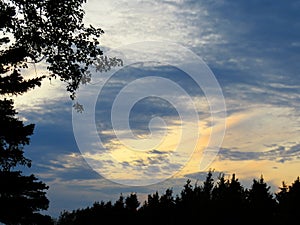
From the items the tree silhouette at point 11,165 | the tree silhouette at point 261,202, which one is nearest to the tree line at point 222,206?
the tree silhouette at point 261,202

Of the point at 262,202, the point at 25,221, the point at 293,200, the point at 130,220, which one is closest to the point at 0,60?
the point at 25,221

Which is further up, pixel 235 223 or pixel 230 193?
pixel 230 193

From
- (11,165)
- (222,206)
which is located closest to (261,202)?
(222,206)

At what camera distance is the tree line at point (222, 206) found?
38.7 meters

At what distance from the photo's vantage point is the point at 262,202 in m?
44.2

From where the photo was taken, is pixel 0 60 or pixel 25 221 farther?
pixel 25 221

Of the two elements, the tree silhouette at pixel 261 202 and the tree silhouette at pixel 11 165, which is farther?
the tree silhouette at pixel 261 202

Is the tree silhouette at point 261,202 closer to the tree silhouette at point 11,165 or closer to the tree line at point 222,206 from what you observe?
the tree line at point 222,206

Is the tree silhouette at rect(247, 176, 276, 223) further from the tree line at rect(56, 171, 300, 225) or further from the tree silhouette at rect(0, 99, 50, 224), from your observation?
the tree silhouette at rect(0, 99, 50, 224)

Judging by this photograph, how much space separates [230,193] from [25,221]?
24.6 metres

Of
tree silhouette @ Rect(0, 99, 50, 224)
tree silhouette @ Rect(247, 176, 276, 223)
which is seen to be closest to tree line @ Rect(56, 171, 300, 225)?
tree silhouette @ Rect(247, 176, 276, 223)

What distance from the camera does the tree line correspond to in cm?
3869

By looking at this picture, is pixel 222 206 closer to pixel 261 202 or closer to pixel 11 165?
pixel 261 202

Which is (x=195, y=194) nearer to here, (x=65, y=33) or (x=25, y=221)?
(x=25, y=221)
